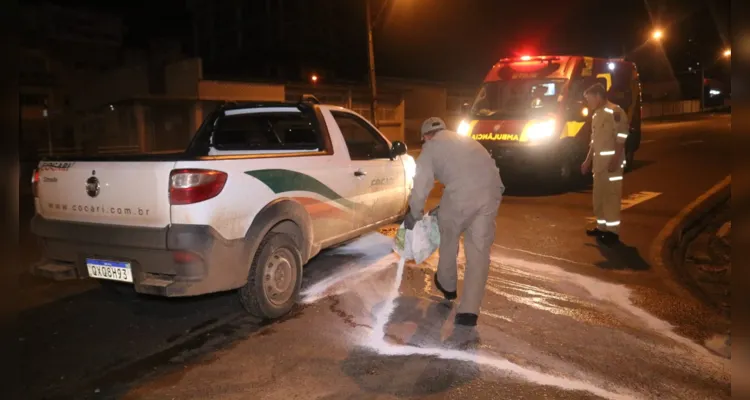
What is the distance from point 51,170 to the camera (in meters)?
4.73

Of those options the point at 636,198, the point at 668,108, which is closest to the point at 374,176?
the point at 636,198

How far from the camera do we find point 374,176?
6.48m

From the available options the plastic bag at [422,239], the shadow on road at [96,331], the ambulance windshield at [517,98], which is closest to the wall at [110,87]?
the ambulance windshield at [517,98]

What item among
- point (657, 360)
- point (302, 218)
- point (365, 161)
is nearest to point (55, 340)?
point (302, 218)

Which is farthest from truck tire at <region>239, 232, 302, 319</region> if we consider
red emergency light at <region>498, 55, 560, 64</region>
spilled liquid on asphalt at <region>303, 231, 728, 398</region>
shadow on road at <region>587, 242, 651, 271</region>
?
red emergency light at <region>498, 55, 560, 64</region>

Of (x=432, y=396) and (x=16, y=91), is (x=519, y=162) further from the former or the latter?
(x=16, y=91)

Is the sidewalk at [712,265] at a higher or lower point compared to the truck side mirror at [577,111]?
lower

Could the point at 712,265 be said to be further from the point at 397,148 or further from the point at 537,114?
the point at 537,114

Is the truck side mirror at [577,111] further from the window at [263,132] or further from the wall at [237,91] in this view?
the wall at [237,91]

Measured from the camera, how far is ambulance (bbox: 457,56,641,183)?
11.6 m

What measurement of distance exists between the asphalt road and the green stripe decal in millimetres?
1014

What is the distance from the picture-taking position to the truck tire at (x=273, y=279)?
4.84 m

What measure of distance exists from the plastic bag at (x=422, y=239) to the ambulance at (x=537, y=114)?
270 inches

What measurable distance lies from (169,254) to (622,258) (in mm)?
5286
